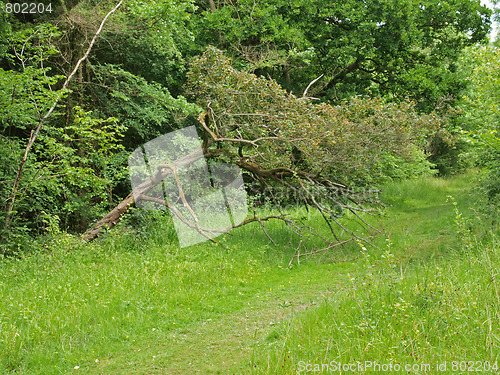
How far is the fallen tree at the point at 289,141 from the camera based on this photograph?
832 cm

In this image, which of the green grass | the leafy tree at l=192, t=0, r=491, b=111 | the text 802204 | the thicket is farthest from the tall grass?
the leafy tree at l=192, t=0, r=491, b=111

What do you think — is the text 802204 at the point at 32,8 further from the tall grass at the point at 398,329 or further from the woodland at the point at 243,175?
the tall grass at the point at 398,329

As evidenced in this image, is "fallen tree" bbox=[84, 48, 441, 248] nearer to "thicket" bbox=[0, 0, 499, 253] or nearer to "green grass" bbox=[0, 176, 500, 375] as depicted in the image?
"thicket" bbox=[0, 0, 499, 253]

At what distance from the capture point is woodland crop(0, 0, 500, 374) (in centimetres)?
452

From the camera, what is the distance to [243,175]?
13000mm

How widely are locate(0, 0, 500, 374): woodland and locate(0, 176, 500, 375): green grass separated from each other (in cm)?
4

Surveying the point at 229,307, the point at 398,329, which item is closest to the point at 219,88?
the point at 229,307

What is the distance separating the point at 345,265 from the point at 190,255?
289cm

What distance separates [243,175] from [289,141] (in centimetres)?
509

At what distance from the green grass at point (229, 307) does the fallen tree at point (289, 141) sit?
44.5 inches

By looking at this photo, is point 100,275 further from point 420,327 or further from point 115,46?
point 115,46

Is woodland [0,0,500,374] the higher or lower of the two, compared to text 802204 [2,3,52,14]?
lower

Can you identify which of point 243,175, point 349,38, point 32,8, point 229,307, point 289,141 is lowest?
point 243,175

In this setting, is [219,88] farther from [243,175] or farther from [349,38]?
[349,38]
